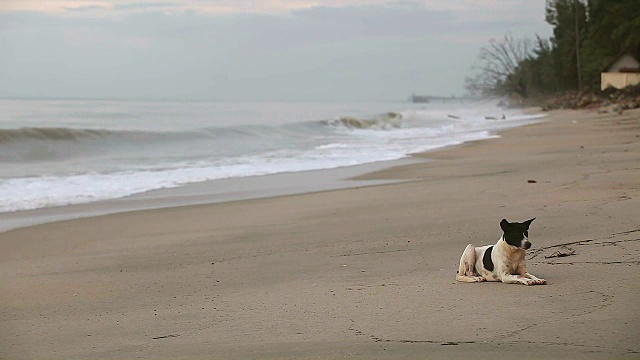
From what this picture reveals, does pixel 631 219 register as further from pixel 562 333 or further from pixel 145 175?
pixel 145 175

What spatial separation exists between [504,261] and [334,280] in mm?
1241

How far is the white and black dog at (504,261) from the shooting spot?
470 cm

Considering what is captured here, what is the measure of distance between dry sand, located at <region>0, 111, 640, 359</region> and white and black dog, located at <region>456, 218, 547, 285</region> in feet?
0.27

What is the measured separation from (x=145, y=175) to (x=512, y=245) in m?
11.4

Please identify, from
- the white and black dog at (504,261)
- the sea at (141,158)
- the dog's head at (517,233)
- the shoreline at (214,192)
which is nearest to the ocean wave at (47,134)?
the sea at (141,158)

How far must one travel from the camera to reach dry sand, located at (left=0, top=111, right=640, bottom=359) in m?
3.94

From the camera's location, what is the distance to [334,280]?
18.1 ft

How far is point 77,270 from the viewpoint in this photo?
263 inches

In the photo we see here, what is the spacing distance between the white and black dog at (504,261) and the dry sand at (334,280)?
83 millimetres

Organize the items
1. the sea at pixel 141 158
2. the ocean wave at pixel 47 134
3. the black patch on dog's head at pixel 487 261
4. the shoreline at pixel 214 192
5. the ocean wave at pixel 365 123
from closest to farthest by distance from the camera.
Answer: the black patch on dog's head at pixel 487 261 < the shoreline at pixel 214 192 < the sea at pixel 141 158 < the ocean wave at pixel 47 134 < the ocean wave at pixel 365 123

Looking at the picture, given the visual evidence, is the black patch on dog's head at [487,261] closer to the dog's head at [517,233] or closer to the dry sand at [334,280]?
the dry sand at [334,280]

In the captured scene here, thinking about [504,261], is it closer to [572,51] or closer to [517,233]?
[517,233]

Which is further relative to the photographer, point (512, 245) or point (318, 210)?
point (318, 210)

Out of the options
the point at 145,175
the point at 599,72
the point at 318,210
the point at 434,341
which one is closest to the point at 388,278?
the point at 434,341
